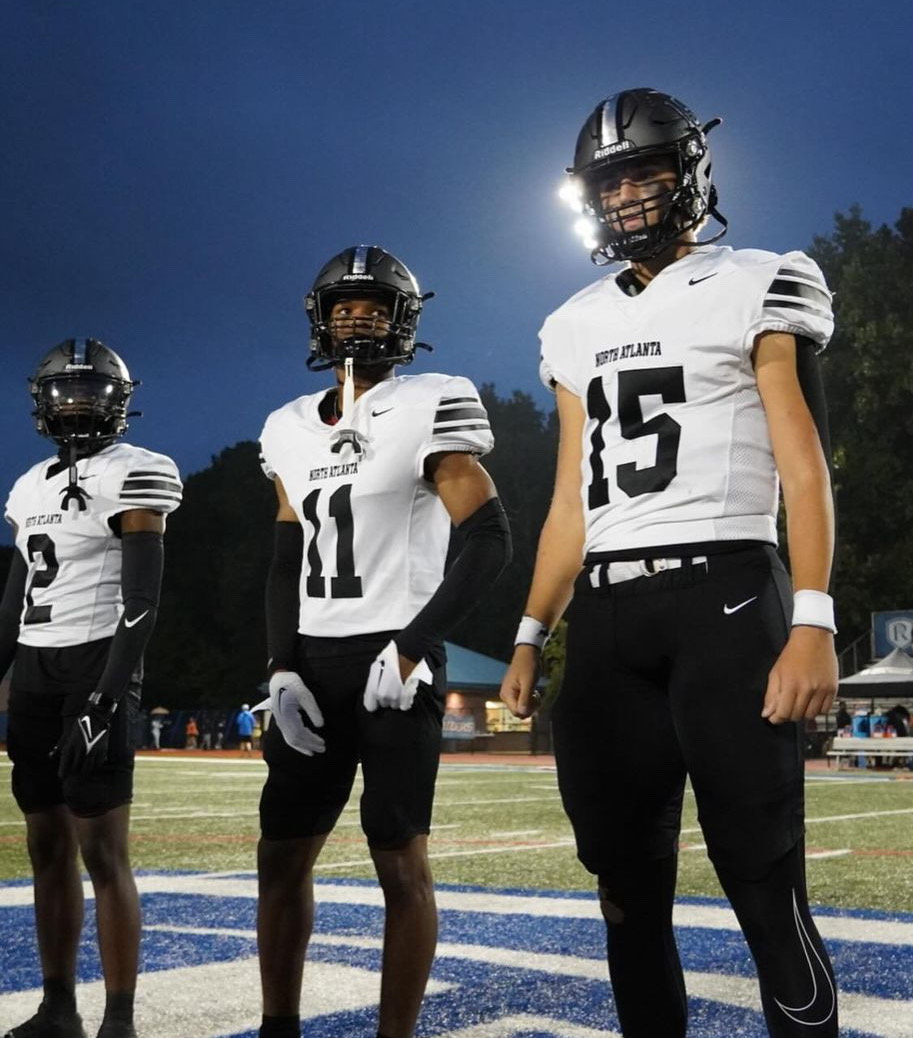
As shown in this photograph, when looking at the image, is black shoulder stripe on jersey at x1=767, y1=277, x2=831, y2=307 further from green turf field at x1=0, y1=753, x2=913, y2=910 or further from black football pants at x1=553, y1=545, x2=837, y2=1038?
green turf field at x1=0, y1=753, x2=913, y2=910

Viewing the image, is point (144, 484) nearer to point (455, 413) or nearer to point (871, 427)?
point (455, 413)

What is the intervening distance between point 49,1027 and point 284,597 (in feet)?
4.60

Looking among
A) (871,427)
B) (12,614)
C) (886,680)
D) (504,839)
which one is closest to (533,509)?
(871,427)

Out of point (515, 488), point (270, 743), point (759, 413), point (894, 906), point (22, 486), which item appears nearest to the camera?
point (759, 413)

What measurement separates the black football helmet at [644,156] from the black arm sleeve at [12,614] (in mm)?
2225

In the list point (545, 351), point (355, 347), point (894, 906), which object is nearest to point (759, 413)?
point (545, 351)

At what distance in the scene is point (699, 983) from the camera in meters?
4.39

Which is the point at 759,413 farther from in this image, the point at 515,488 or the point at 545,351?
the point at 515,488

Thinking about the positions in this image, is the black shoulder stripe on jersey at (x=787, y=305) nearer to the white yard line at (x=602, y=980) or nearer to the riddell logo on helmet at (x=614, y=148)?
the riddell logo on helmet at (x=614, y=148)

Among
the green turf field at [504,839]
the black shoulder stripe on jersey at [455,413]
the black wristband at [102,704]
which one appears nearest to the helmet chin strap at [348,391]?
the black shoulder stripe on jersey at [455,413]

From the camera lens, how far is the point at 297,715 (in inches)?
127

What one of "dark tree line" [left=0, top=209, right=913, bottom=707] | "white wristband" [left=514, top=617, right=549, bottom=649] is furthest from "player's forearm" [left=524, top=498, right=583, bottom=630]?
"dark tree line" [left=0, top=209, right=913, bottom=707]

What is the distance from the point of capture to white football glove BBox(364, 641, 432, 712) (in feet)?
10.1

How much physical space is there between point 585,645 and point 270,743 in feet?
3.40
